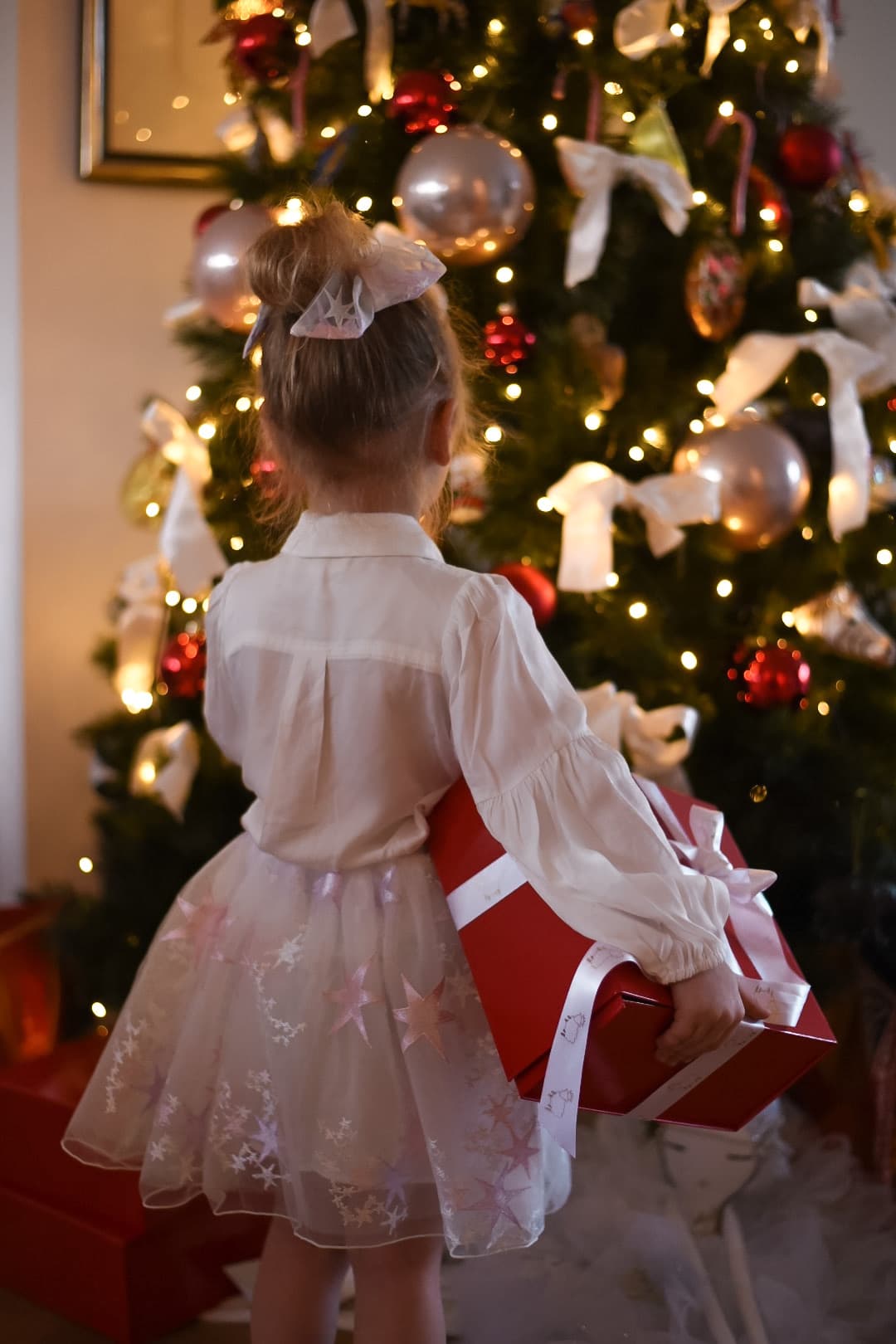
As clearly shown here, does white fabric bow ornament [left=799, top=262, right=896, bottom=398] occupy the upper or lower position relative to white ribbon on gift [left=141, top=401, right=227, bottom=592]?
upper

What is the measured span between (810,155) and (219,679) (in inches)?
45.9

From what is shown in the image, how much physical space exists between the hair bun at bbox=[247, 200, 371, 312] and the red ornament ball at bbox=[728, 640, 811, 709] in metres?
0.90

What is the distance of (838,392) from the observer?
167 cm

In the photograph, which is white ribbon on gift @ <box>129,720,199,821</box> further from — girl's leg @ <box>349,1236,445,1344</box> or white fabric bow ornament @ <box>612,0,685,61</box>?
white fabric bow ornament @ <box>612,0,685,61</box>

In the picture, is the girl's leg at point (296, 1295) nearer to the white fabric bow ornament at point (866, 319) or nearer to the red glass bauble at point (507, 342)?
the red glass bauble at point (507, 342)

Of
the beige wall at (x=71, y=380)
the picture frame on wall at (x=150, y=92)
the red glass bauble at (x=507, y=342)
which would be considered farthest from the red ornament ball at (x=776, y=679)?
the picture frame on wall at (x=150, y=92)

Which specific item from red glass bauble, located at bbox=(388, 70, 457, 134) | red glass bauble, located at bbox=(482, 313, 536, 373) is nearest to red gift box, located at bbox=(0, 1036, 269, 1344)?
red glass bauble, located at bbox=(482, 313, 536, 373)

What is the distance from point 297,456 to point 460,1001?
18.8 inches

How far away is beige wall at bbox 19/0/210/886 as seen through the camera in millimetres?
2023

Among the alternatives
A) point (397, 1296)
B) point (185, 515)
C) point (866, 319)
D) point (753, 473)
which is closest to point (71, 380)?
point (185, 515)

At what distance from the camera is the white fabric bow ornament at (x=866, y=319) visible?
169 cm

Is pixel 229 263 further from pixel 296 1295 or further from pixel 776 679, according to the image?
pixel 296 1295

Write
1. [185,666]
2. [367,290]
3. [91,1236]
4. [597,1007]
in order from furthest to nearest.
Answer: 1. [185,666]
2. [91,1236]
3. [367,290]
4. [597,1007]

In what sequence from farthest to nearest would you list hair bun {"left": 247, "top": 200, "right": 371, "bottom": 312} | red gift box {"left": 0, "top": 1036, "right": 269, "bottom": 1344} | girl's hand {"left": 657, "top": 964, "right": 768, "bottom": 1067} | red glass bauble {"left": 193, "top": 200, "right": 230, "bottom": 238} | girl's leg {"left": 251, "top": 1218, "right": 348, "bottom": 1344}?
red glass bauble {"left": 193, "top": 200, "right": 230, "bottom": 238}, red gift box {"left": 0, "top": 1036, "right": 269, "bottom": 1344}, girl's leg {"left": 251, "top": 1218, "right": 348, "bottom": 1344}, hair bun {"left": 247, "top": 200, "right": 371, "bottom": 312}, girl's hand {"left": 657, "top": 964, "right": 768, "bottom": 1067}
